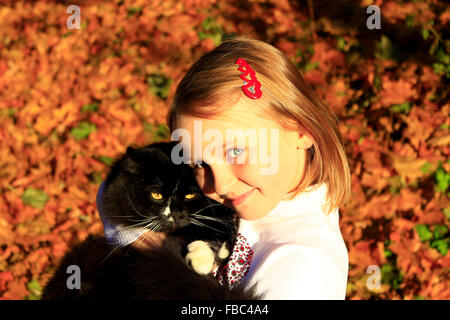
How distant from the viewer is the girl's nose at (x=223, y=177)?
1613 millimetres

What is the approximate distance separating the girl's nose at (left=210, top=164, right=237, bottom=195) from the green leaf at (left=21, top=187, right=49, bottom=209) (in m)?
2.58

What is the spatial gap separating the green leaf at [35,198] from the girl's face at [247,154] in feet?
8.09

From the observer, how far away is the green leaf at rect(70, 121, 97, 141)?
396cm

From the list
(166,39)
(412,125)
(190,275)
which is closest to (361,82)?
(412,125)

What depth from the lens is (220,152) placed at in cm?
158

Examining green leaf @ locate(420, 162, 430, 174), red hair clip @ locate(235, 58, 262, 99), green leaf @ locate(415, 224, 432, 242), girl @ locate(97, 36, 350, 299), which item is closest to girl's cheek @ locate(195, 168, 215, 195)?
girl @ locate(97, 36, 350, 299)

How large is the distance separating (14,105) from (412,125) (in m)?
3.70

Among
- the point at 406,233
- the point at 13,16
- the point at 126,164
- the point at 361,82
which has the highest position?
the point at 13,16

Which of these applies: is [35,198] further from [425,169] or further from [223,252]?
Result: [425,169]

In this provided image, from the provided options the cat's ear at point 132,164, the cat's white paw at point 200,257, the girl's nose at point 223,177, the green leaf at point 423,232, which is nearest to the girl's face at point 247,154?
the girl's nose at point 223,177

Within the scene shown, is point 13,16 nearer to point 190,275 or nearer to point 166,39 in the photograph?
point 166,39

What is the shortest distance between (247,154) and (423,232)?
83.4 inches

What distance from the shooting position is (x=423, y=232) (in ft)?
10.2

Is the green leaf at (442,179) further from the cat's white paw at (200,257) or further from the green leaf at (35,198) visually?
the green leaf at (35,198)
